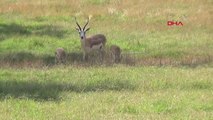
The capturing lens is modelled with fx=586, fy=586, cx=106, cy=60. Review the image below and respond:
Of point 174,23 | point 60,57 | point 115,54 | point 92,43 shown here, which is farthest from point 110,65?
point 174,23

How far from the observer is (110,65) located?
1512 cm

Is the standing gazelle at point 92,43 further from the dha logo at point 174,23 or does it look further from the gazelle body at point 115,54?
the dha logo at point 174,23

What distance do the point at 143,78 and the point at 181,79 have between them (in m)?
0.81

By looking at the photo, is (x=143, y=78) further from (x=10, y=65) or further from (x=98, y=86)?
(x=10, y=65)

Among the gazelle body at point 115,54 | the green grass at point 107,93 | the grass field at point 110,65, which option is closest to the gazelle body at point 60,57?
the grass field at point 110,65

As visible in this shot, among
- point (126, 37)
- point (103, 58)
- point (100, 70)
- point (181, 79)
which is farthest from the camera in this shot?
point (126, 37)

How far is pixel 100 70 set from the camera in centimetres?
1390

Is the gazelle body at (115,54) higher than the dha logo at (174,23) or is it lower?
lower

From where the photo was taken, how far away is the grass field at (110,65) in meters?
9.43

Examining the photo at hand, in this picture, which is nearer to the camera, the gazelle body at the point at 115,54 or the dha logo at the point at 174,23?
the gazelle body at the point at 115,54

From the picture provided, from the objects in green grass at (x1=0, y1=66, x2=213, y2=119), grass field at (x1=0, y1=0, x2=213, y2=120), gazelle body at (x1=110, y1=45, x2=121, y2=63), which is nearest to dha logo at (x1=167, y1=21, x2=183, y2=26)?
grass field at (x1=0, y1=0, x2=213, y2=120)

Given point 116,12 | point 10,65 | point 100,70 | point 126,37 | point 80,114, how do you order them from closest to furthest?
point 80,114, point 100,70, point 10,65, point 126,37, point 116,12

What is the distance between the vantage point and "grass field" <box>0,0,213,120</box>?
9.43m

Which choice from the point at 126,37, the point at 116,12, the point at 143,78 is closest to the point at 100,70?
the point at 143,78
